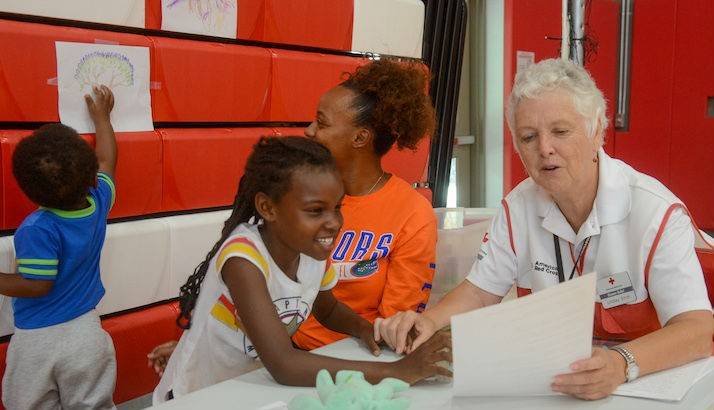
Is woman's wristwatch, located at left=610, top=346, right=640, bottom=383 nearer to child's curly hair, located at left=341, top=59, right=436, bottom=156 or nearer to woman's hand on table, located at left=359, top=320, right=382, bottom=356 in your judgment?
woman's hand on table, located at left=359, top=320, right=382, bottom=356

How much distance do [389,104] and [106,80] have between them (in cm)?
88

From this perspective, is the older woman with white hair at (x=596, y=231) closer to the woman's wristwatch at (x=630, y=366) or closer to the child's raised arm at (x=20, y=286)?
the woman's wristwatch at (x=630, y=366)

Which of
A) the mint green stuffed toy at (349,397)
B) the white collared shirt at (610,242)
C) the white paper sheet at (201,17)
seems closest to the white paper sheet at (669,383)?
the white collared shirt at (610,242)

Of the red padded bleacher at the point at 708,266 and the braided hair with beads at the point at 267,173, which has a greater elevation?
the braided hair with beads at the point at 267,173

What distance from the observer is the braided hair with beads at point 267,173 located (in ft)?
4.94

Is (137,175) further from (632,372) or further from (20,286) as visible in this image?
(632,372)

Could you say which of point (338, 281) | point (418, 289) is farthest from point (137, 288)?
point (418, 289)

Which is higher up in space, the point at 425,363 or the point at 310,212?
the point at 310,212

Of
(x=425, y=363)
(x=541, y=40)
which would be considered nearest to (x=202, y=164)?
(x=425, y=363)

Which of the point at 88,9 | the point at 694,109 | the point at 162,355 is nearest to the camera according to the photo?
the point at 162,355

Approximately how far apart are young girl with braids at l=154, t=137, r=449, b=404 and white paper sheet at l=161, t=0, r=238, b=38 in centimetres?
100

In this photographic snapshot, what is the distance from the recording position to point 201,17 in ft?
8.23

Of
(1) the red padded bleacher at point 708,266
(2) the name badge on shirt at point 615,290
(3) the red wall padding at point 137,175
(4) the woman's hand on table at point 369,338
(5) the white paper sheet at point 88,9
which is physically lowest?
(4) the woman's hand on table at point 369,338

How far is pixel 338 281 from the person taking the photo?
1.88 meters
